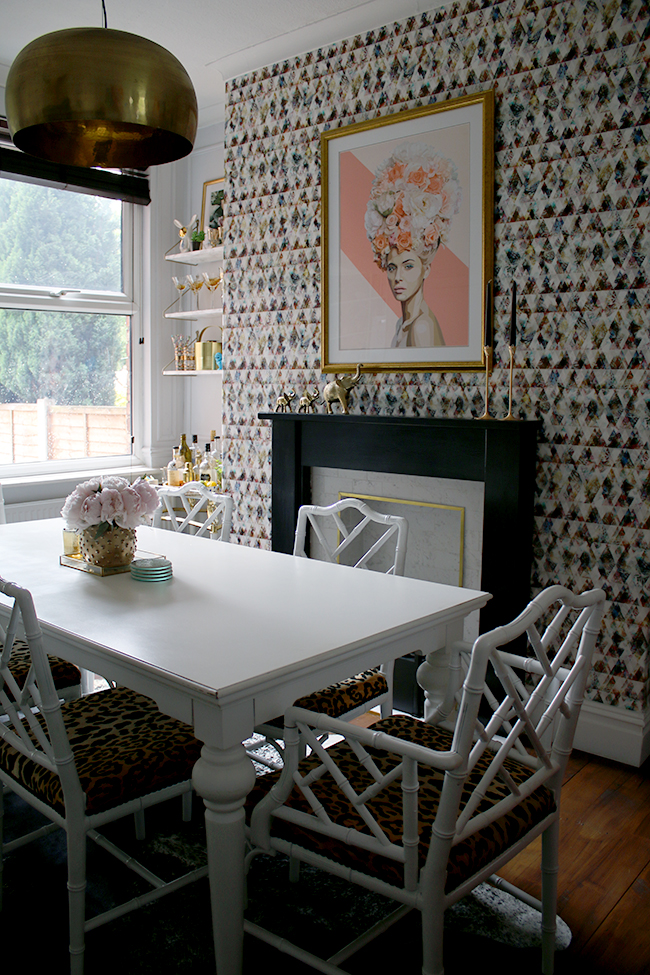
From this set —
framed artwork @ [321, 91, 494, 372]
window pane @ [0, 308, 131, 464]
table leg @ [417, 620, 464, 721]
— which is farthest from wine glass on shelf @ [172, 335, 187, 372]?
table leg @ [417, 620, 464, 721]

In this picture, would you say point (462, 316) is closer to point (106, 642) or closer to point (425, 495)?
point (425, 495)

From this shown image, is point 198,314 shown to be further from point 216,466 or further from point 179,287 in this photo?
point 216,466

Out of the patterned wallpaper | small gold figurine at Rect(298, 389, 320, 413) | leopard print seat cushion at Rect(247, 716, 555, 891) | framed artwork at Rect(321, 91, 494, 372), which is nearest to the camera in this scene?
leopard print seat cushion at Rect(247, 716, 555, 891)

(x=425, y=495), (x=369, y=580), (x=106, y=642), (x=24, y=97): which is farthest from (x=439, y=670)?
(x=24, y=97)

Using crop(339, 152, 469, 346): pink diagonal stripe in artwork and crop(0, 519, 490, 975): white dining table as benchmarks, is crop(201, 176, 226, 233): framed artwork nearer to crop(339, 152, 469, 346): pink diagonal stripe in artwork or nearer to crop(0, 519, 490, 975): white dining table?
crop(339, 152, 469, 346): pink diagonal stripe in artwork

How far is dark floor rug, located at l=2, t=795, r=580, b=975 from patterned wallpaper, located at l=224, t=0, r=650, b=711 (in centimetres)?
123

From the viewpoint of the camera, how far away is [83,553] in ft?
7.40

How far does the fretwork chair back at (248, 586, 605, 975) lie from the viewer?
1.29m

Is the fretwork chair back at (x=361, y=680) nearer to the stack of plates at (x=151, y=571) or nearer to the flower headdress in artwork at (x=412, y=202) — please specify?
the stack of plates at (x=151, y=571)

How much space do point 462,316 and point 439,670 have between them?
1634 mm

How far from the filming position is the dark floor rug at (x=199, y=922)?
175cm

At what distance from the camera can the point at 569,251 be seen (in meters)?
2.78

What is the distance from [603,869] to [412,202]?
8.22ft

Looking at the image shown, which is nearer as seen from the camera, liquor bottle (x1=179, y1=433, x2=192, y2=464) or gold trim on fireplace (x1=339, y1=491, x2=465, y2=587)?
gold trim on fireplace (x1=339, y1=491, x2=465, y2=587)
